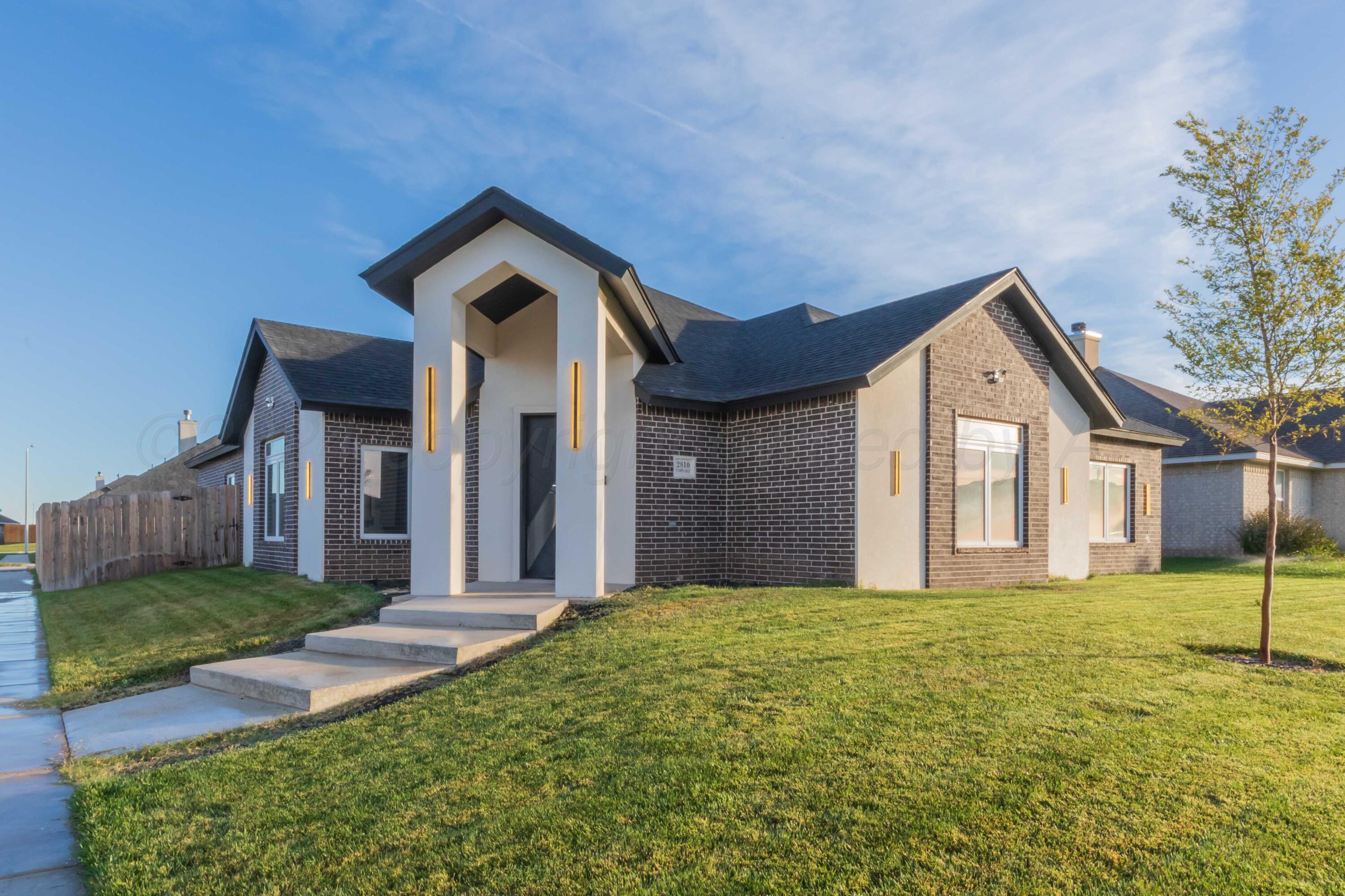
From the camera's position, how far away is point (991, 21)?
11.1m

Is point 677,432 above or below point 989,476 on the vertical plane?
above

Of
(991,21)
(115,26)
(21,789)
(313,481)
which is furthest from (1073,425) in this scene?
(115,26)

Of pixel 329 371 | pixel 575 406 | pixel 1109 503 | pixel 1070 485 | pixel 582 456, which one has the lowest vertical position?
pixel 1109 503

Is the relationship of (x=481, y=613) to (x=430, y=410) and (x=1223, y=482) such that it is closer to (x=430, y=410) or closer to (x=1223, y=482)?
(x=430, y=410)

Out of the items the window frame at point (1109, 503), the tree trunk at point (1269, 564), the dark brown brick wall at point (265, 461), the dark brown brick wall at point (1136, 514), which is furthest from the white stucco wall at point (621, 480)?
the dark brown brick wall at point (1136, 514)

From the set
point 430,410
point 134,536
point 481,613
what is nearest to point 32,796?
point 481,613

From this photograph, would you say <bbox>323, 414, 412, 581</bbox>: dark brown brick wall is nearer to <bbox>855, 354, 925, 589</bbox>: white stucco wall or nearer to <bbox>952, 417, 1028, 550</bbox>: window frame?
<bbox>855, 354, 925, 589</bbox>: white stucco wall

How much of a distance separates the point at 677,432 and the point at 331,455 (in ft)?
21.0

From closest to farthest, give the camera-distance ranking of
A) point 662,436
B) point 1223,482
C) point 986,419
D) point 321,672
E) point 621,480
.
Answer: point 321,672
point 621,480
point 662,436
point 986,419
point 1223,482

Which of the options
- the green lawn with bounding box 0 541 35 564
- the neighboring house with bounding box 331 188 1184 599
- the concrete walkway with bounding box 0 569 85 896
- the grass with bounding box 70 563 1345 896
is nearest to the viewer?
the grass with bounding box 70 563 1345 896

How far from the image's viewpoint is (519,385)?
40.2ft

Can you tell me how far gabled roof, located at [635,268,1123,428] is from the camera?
37.3 ft

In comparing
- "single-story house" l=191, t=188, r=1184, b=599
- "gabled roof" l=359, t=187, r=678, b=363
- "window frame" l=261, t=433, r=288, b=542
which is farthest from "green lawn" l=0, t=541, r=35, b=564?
"gabled roof" l=359, t=187, r=678, b=363

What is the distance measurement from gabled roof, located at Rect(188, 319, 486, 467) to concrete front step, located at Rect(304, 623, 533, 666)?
15.5ft
